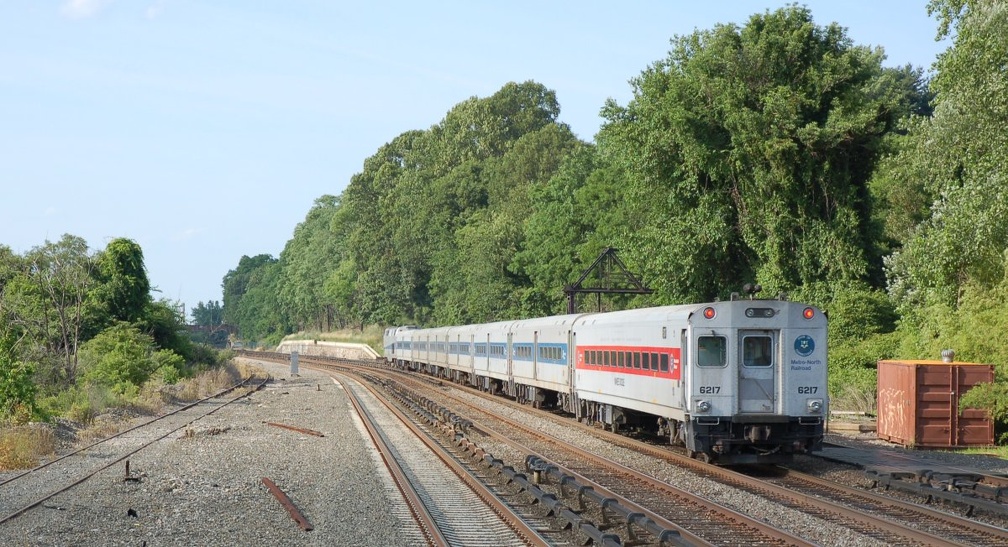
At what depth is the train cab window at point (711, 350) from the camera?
58.9 feet

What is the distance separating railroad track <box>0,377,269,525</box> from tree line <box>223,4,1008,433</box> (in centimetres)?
1645

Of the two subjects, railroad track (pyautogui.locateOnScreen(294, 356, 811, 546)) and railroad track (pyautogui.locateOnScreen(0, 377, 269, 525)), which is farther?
railroad track (pyautogui.locateOnScreen(0, 377, 269, 525))

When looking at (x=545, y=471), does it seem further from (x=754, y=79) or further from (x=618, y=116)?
(x=618, y=116)

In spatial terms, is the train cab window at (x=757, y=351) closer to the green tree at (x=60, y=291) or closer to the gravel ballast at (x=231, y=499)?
the gravel ballast at (x=231, y=499)

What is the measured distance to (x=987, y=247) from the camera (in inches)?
965

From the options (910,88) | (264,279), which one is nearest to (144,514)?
(910,88)

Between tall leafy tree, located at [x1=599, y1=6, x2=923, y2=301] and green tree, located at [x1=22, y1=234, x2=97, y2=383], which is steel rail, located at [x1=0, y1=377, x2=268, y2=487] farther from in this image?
tall leafy tree, located at [x1=599, y1=6, x2=923, y2=301]

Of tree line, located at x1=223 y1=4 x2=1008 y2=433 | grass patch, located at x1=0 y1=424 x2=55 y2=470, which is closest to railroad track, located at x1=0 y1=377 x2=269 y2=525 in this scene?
grass patch, located at x1=0 y1=424 x2=55 y2=470

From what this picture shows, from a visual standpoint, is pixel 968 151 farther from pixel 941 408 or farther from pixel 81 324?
pixel 81 324

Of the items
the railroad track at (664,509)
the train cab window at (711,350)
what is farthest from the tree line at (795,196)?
the railroad track at (664,509)

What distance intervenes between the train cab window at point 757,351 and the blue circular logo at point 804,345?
0.43 meters

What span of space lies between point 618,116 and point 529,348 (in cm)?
1760

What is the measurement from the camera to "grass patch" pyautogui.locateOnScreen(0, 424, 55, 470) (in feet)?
63.8

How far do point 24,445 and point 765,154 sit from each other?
2800cm
